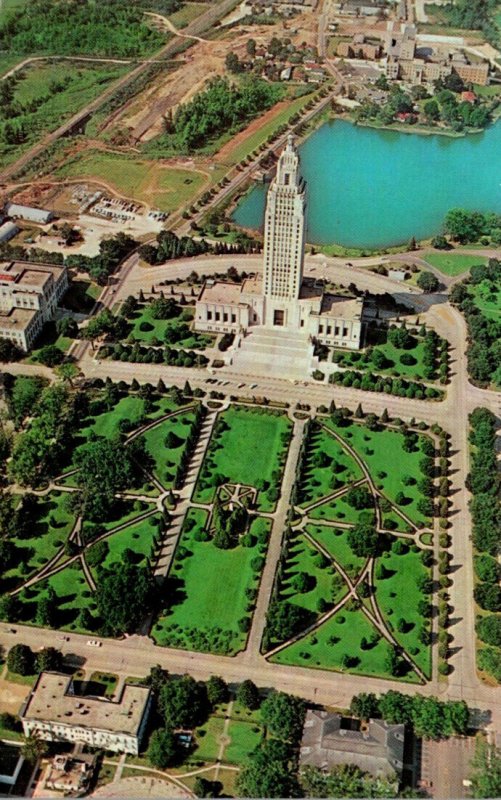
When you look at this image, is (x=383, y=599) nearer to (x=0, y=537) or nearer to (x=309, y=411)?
(x=309, y=411)

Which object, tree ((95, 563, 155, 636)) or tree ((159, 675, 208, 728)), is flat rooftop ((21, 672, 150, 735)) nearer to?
tree ((159, 675, 208, 728))

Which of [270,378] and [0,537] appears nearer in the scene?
[0,537]

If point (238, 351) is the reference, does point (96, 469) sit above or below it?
below

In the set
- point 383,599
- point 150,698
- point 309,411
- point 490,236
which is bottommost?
point 150,698

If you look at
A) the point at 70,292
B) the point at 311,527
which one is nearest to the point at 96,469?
the point at 311,527

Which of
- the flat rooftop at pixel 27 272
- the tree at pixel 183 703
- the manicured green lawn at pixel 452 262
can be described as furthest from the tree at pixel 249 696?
the manicured green lawn at pixel 452 262

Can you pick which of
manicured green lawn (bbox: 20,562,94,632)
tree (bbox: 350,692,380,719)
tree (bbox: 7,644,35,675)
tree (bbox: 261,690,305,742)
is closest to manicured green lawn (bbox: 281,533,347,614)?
tree (bbox: 350,692,380,719)

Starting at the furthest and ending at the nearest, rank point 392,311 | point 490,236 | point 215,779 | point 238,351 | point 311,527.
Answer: point 490,236 < point 392,311 < point 238,351 < point 311,527 < point 215,779
